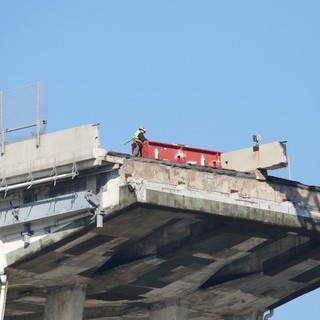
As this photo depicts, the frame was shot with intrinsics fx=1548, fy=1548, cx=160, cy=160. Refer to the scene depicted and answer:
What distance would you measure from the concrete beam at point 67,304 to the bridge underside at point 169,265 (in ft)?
2.05

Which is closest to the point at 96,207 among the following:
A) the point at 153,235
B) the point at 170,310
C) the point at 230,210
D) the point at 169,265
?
the point at 153,235

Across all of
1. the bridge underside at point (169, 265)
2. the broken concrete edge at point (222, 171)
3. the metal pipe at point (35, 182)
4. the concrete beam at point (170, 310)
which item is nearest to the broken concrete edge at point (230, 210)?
the bridge underside at point (169, 265)

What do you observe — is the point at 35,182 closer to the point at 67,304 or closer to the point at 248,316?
the point at 67,304

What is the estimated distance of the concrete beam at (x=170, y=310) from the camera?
94125 millimetres

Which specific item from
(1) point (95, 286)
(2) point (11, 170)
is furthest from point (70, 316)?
(2) point (11, 170)

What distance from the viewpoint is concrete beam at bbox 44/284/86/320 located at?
89.0m

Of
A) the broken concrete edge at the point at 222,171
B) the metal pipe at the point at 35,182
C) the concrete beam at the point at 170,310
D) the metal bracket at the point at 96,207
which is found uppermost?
the broken concrete edge at the point at 222,171

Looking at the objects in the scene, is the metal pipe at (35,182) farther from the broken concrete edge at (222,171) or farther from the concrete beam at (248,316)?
the concrete beam at (248,316)

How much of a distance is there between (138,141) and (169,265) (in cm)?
860

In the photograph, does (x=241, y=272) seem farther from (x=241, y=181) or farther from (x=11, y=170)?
(x=11, y=170)

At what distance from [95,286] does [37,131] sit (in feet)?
35.8

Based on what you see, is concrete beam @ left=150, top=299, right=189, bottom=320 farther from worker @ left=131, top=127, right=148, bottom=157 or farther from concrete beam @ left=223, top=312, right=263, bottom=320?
worker @ left=131, top=127, right=148, bottom=157

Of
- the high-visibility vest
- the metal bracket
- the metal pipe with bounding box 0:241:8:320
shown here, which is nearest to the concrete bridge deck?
the metal bracket

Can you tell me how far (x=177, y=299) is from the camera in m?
94.3
